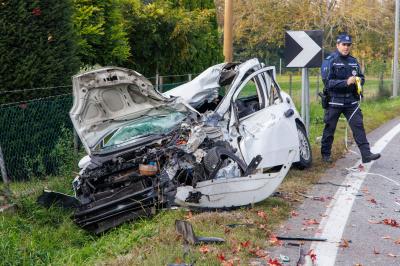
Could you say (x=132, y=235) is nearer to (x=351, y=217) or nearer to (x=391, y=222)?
(x=351, y=217)

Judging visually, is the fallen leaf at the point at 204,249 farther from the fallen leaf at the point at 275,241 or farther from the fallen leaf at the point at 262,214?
the fallen leaf at the point at 262,214

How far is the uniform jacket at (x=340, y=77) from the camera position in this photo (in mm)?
9461

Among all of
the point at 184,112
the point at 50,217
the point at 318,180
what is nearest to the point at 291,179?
the point at 318,180

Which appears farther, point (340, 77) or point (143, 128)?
point (340, 77)

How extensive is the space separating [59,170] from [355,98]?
15.8ft

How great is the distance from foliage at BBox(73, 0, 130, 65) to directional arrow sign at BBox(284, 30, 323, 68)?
10.8ft

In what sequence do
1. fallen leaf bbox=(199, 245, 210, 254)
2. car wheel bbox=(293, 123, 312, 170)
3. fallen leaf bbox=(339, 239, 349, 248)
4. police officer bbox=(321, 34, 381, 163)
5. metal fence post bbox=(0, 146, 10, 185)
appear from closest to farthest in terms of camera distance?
fallen leaf bbox=(199, 245, 210, 254) < fallen leaf bbox=(339, 239, 349, 248) < metal fence post bbox=(0, 146, 10, 185) < car wheel bbox=(293, 123, 312, 170) < police officer bbox=(321, 34, 381, 163)

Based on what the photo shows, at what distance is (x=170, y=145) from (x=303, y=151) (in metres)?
3.05

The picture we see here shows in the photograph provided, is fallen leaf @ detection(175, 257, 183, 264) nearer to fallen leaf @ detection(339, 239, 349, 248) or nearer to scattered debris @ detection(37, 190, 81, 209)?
fallen leaf @ detection(339, 239, 349, 248)

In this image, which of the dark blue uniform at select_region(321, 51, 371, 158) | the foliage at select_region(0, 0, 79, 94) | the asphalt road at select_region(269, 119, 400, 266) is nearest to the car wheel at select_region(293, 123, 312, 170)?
the asphalt road at select_region(269, 119, 400, 266)

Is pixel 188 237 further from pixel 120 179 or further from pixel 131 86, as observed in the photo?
pixel 131 86

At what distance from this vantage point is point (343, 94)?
9625 mm

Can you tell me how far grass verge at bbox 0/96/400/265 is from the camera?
5.06 meters

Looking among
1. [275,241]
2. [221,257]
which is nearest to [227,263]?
[221,257]
